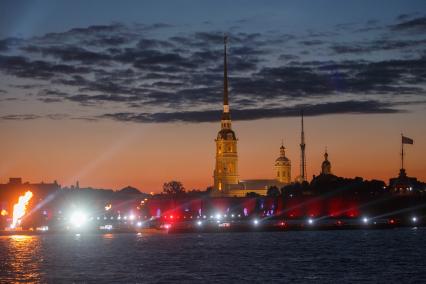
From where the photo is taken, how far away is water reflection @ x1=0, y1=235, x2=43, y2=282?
86.8 metres

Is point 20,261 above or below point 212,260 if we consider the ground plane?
above

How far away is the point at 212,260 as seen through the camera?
103188mm

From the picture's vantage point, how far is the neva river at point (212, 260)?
85750mm

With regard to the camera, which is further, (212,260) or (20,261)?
(212,260)

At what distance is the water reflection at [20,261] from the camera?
8675cm

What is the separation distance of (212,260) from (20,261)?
20.0 m

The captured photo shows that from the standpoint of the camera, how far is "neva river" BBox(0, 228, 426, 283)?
8575 cm

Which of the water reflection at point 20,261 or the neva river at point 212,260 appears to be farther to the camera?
the water reflection at point 20,261

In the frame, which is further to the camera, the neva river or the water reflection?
the water reflection

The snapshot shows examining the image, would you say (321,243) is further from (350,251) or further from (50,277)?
(50,277)

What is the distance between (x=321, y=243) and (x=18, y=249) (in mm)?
42394

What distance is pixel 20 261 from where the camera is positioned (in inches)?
3991

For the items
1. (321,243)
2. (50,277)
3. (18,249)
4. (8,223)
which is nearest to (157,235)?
(8,223)

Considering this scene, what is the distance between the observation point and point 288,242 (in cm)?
13925
